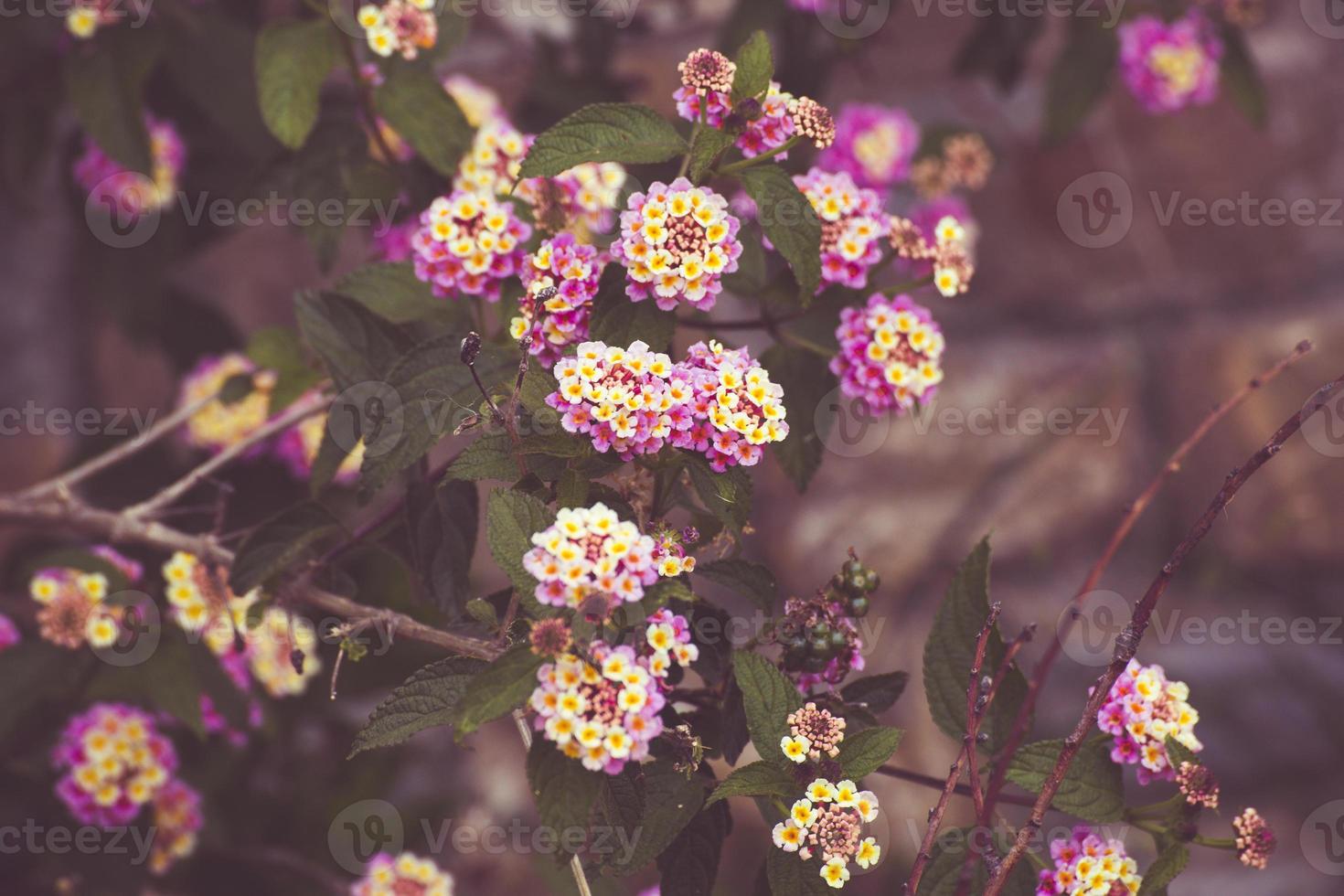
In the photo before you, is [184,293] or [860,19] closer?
[860,19]

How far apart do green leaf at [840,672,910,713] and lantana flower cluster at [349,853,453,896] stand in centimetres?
69

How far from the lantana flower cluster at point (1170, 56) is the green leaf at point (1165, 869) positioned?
148 centimetres

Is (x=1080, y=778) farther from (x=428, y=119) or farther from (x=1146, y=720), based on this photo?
(x=428, y=119)

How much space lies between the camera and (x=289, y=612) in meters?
1.36

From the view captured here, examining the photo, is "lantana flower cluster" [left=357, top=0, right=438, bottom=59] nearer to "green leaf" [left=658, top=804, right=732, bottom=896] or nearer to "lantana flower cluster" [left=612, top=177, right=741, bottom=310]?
"lantana flower cluster" [left=612, top=177, right=741, bottom=310]

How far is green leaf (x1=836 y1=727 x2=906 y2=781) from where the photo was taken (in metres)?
1.03

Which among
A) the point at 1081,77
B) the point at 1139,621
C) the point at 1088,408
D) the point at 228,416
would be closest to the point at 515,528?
the point at 1139,621

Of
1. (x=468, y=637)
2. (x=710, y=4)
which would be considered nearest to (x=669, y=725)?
(x=468, y=637)

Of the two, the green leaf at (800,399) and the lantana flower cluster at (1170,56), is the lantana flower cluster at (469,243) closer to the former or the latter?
the green leaf at (800,399)

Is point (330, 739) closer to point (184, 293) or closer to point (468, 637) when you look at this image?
point (184, 293)

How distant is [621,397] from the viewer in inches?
38.8

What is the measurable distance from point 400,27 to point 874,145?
3.08 feet

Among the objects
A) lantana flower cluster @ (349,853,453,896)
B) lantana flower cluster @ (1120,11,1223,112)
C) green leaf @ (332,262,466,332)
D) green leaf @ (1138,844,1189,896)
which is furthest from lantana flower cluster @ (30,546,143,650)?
A: lantana flower cluster @ (1120,11,1223,112)

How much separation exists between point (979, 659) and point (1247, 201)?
212 cm
